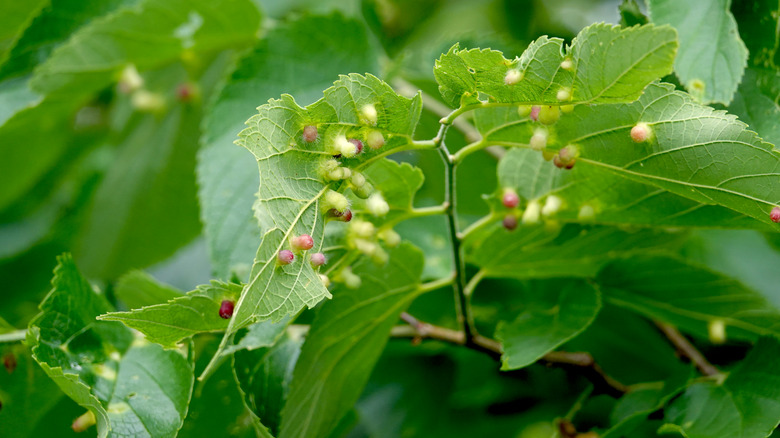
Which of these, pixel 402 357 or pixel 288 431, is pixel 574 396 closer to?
pixel 402 357

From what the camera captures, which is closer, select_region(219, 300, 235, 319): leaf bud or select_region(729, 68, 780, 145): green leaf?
select_region(219, 300, 235, 319): leaf bud

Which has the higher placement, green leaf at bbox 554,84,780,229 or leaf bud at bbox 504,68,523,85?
leaf bud at bbox 504,68,523,85

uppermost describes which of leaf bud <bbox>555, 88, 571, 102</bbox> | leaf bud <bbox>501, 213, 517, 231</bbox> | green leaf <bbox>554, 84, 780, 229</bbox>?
leaf bud <bbox>555, 88, 571, 102</bbox>

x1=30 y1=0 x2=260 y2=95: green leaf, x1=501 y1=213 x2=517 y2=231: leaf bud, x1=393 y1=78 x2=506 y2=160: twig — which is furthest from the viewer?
x1=393 y1=78 x2=506 y2=160: twig

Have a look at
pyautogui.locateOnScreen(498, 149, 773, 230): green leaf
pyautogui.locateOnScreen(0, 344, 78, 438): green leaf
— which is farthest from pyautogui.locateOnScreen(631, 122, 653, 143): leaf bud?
pyautogui.locateOnScreen(0, 344, 78, 438): green leaf

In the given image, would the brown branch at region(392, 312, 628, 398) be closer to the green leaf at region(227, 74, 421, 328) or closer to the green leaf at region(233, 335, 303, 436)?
the green leaf at region(233, 335, 303, 436)

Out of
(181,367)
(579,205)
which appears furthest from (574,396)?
(181,367)

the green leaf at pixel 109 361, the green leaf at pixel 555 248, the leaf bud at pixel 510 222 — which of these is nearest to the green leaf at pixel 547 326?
the green leaf at pixel 555 248
